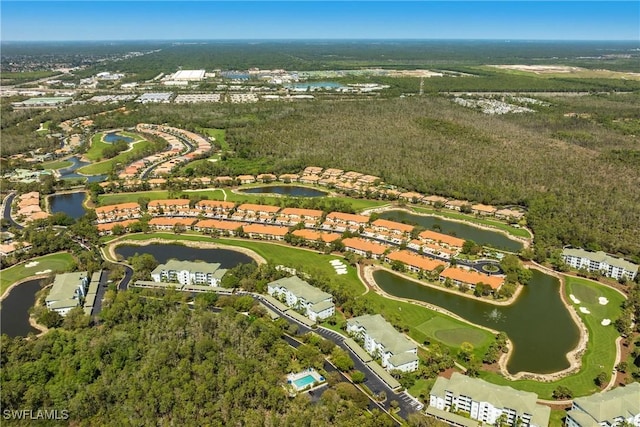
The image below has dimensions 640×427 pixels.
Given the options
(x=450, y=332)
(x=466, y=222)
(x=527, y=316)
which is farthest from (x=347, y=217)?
(x=527, y=316)

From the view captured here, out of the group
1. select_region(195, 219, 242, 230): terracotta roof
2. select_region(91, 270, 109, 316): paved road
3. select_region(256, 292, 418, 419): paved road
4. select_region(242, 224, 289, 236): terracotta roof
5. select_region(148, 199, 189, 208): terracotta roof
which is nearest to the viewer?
select_region(256, 292, 418, 419): paved road

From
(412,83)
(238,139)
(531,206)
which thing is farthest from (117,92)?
(531,206)

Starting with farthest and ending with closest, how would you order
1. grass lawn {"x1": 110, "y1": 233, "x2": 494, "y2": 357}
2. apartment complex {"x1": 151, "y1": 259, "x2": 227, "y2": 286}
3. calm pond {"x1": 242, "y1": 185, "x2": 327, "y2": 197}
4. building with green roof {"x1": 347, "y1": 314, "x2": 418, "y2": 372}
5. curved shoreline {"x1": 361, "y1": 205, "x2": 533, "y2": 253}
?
calm pond {"x1": 242, "y1": 185, "x2": 327, "y2": 197}, curved shoreline {"x1": 361, "y1": 205, "x2": 533, "y2": 253}, apartment complex {"x1": 151, "y1": 259, "x2": 227, "y2": 286}, grass lawn {"x1": 110, "y1": 233, "x2": 494, "y2": 357}, building with green roof {"x1": 347, "y1": 314, "x2": 418, "y2": 372}

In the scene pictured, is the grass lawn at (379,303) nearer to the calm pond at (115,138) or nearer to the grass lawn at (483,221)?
the grass lawn at (483,221)

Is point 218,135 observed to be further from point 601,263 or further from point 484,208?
point 601,263

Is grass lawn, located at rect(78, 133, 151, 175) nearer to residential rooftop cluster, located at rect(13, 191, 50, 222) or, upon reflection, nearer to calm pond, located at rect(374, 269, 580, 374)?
residential rooftop cluster, located at rect(13, 191, 50, 222)

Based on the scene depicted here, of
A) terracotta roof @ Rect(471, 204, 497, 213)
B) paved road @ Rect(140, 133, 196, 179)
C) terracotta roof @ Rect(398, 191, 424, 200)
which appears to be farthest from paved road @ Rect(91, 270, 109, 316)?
terracotta roof @ Rect(471, 204, 497, 213)

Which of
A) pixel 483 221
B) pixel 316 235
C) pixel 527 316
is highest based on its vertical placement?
pixel 316 235
